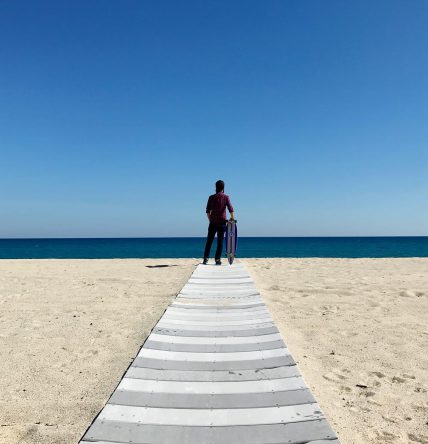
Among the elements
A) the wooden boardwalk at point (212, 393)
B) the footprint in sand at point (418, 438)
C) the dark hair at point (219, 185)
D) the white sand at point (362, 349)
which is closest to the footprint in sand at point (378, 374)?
the white sand at point (362, 349)

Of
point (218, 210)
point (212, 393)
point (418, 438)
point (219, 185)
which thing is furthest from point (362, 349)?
point (219, 185)

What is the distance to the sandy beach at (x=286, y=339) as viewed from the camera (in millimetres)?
2859

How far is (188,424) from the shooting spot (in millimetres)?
2590

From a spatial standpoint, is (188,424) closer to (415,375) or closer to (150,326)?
(415,375)

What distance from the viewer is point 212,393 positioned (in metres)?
3.06

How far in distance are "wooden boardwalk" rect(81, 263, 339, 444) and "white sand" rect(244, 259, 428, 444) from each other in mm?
278

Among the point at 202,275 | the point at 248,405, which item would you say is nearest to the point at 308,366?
the point at 248,405

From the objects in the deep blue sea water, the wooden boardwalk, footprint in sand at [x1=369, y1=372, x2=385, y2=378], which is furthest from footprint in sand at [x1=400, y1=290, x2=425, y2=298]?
the deep blue sea water

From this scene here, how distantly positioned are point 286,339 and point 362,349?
A: 878 mm

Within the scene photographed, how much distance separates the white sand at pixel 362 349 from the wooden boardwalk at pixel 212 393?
0.28m

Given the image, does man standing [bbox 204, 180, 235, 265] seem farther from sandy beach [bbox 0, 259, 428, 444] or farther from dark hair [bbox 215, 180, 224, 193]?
sandy beach [bbox 0, 259, 428, 444]

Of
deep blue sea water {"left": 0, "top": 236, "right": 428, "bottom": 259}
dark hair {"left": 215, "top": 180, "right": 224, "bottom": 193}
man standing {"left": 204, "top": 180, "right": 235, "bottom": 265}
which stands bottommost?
A: deep blue sea water {"left": 0, "top": 236, "right": 428, "bottom": 259}

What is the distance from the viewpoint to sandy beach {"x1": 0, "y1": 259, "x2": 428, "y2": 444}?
9.38 feet

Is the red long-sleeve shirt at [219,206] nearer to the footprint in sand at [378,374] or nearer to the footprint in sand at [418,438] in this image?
the footprint in sand at [378,374]
